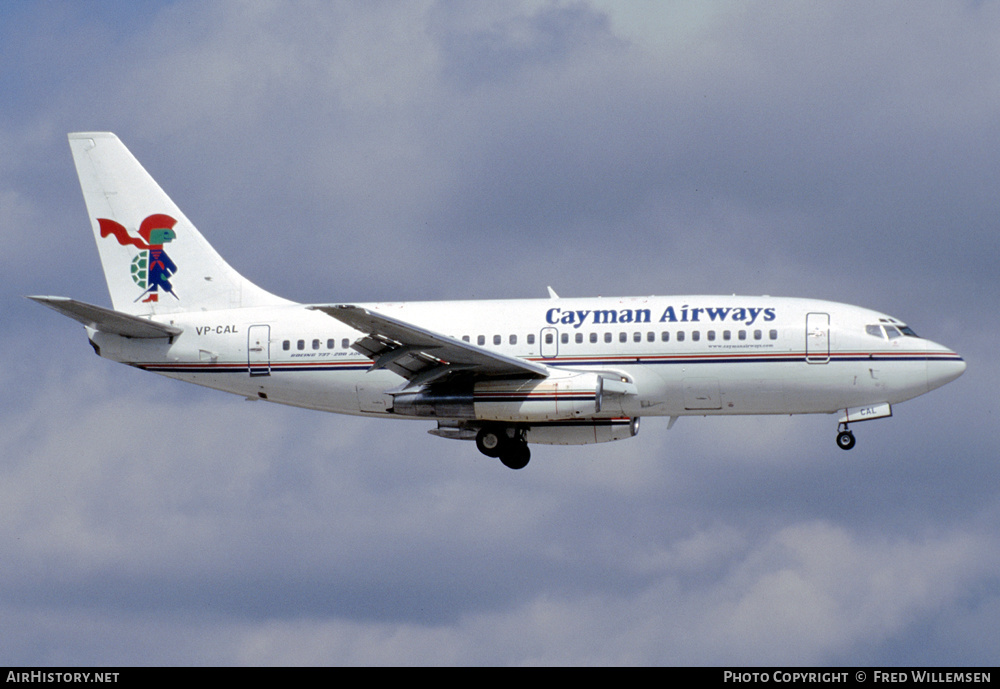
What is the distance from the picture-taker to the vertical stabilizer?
6034 cm

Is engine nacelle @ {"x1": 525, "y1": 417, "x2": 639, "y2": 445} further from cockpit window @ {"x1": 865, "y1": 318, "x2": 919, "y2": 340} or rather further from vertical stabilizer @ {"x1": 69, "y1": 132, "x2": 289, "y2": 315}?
vertical stabilizer @ {"x1": 69, "y1": 132, "x2": 289, "y2": 315}

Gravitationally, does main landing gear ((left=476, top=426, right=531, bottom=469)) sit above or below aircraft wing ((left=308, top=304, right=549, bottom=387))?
below

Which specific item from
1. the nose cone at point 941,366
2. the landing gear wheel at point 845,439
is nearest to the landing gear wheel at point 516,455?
the landing gear wheel at point 845,439

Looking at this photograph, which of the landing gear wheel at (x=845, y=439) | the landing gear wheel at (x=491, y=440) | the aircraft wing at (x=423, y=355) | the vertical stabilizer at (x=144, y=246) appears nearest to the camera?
the aircraft wing at (x=423, y=355)

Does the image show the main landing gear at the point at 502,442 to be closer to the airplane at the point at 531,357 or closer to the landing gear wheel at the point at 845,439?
the airplane at the point at 531,357

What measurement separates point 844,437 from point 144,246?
2737 cm

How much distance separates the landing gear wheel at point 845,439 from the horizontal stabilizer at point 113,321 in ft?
78.8

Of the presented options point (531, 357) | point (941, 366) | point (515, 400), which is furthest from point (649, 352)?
point (941, 366)

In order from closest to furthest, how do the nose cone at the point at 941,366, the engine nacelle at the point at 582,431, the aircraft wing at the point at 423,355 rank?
the aircraft wing at the point at 423,355
the nose cone at the point at 941,366
the engine nacelle at the point at 582,431

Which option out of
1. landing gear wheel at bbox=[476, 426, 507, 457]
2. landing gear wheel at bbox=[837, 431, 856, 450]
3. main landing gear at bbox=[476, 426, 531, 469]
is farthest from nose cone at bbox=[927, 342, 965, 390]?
landing gear wheel at bbox=[476, 426, 507, 457]

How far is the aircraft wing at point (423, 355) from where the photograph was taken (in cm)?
5153

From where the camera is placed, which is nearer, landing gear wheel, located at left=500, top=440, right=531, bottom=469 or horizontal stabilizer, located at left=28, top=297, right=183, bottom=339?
horizontal stabilizer, located at left=28, top=297, right=183, bottom=339
